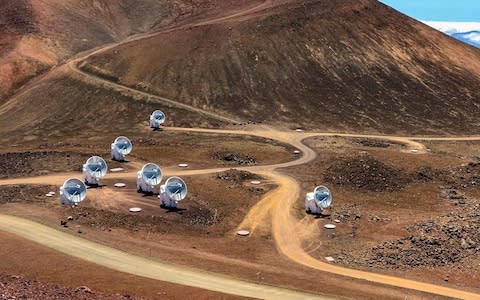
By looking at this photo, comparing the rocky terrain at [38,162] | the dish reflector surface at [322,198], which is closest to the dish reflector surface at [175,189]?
the dish reflector surface at [322,198]

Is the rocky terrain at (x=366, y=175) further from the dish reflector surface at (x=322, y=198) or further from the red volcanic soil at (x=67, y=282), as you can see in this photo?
the red volcanic soil at (x=67, y=282)

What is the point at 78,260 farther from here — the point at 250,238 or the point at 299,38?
the point at 299,38

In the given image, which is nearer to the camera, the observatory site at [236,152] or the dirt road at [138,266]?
the dirt road at [138,266]

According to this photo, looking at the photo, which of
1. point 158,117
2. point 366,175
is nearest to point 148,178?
point 366,175

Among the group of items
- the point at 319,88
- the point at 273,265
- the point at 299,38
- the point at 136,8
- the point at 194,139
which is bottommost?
the point at 273,265

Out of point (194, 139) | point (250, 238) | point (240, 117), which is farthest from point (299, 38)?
point (250, 238)
